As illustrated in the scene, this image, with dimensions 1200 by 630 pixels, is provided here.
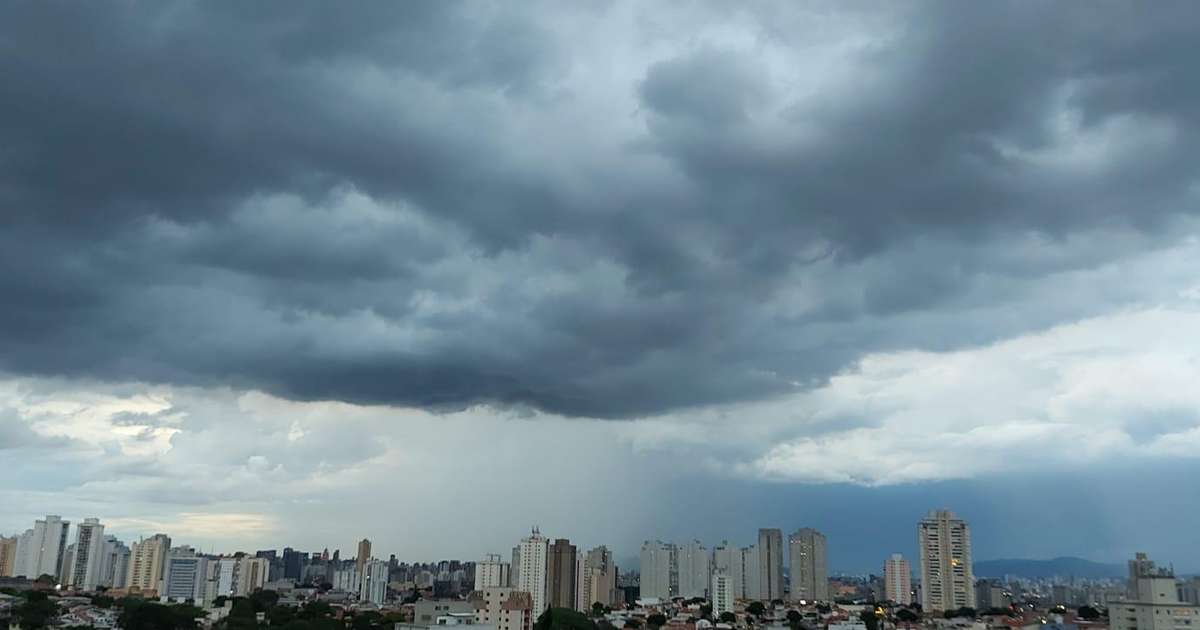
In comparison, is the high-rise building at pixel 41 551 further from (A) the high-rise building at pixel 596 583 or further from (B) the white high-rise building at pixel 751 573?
→ (B) the white high-rise building at pixel 751 573

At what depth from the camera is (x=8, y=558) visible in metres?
100

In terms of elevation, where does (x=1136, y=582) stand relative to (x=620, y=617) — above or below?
above

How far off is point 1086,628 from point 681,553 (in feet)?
207

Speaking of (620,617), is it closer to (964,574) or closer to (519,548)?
(519,548)

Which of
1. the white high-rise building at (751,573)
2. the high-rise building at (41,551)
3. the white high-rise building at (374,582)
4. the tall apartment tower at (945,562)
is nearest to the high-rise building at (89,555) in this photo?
the high-rise building at (41,551)

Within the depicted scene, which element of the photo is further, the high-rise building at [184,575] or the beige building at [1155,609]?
the high-rise building at [184,575]

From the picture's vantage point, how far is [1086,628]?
53.3m

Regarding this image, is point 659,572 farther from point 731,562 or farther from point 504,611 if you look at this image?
point 504,611

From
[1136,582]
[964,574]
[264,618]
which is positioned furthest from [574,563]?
[1136,582]

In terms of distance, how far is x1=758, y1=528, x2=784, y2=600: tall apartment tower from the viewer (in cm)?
11100

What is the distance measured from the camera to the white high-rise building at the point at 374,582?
101281 mm

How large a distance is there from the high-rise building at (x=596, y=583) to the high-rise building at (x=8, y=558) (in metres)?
64.9

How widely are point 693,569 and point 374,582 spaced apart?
39.0 metres

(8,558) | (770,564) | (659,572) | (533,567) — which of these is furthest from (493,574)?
(8,558)
